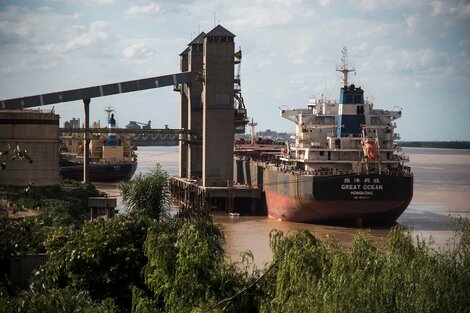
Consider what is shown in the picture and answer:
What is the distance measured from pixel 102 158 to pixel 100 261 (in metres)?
75.4

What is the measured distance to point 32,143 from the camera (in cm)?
4497

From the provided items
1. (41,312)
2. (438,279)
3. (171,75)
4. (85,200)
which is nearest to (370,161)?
(85,200)

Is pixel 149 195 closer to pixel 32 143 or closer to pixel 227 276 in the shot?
pixel 32 143

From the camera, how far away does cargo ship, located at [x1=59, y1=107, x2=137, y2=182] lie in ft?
294

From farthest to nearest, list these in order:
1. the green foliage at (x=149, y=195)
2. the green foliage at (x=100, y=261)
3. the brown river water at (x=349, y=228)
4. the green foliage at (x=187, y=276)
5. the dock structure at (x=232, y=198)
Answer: the dock structure at (x=232, y=198) < the brown river water at (x=349, y=228) < the green foliage at (x=149, y=195) < the green foliage at (x=100, y=261) < the green foliage at (x=187, y=276)

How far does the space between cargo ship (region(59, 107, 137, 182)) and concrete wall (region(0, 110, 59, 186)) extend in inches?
1627

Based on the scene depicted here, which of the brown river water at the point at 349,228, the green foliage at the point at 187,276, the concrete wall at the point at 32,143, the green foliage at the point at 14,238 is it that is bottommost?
the brown river water at the point at 349,228

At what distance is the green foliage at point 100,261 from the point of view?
22.4 m

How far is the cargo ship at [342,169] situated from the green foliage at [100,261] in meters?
28.0

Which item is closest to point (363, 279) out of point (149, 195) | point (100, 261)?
point (100, 261)

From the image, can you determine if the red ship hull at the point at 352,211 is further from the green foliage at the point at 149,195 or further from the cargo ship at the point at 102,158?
the cargo ship at the point at 102,158

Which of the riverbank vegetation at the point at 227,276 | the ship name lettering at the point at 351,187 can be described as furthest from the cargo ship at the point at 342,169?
the riverbank vegetation at the point at 227,276

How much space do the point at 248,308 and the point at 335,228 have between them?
1230 inches

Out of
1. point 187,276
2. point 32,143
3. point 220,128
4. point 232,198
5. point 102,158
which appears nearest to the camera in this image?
point 187,276
